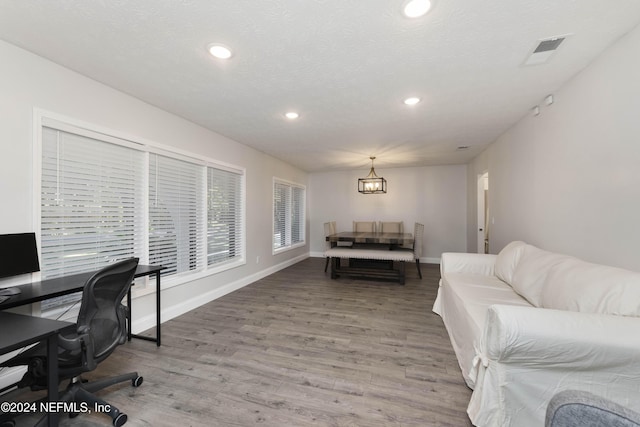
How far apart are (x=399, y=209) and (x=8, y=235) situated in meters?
6.58

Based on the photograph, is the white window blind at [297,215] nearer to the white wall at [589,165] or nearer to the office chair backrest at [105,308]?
the white wall at [589,165]

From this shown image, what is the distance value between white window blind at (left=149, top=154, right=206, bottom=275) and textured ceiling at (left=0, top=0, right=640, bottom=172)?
73 centimetres

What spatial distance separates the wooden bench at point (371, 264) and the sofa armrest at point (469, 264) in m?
1.25

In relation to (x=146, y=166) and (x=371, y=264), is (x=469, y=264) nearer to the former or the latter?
(x=371, y=264)

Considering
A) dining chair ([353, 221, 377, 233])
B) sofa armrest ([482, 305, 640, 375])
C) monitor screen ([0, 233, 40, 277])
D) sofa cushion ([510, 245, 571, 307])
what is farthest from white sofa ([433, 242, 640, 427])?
dining chair ([353, 221, 377, 233])

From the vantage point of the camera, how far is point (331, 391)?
6.00 ft

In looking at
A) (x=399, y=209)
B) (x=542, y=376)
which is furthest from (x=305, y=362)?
(x=399, y=209)

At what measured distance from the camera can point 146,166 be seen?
2828 mm

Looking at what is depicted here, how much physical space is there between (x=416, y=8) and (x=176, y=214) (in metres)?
3.22

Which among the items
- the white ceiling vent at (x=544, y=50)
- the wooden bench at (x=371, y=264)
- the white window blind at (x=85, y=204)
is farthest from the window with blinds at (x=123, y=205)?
the white ceiling vent at (x=544, y=50)

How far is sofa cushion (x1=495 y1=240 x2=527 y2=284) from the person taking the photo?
2709mm

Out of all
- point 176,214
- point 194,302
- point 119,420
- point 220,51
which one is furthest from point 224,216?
point 119,420

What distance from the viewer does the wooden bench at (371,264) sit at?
458cm

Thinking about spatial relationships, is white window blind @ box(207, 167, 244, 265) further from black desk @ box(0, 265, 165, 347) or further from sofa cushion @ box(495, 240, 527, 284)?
sofa cushion @ box(495, 240, 527, 284)
